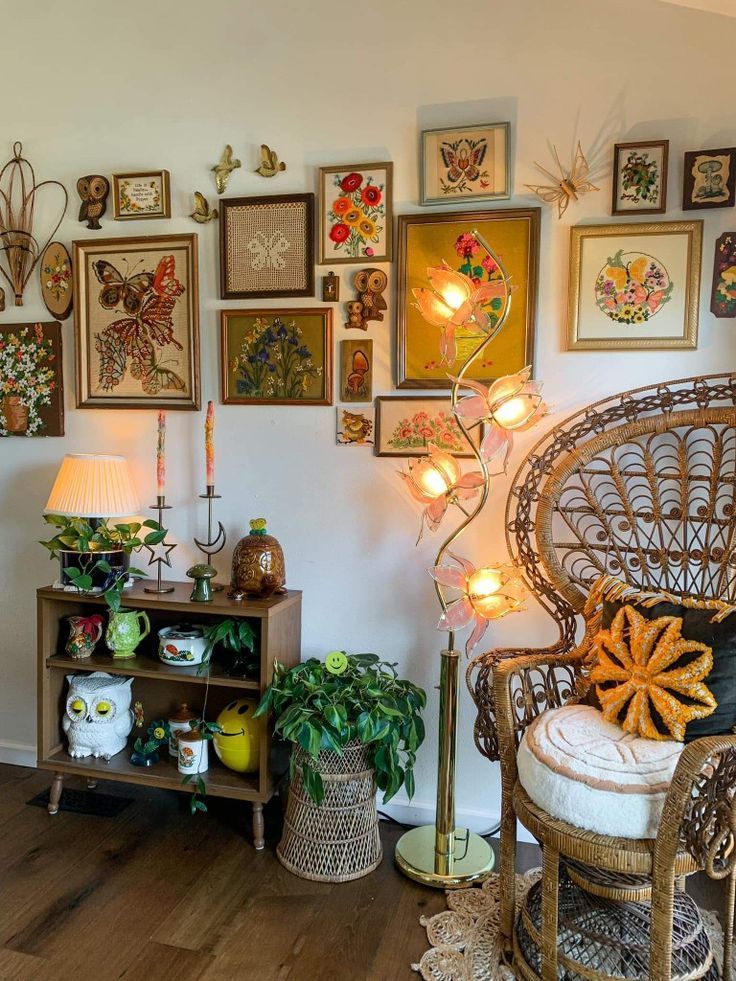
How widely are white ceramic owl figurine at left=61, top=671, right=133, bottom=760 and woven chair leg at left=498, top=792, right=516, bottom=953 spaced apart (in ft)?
4.25

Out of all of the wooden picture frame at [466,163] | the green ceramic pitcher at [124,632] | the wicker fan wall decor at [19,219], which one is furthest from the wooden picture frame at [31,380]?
the wooden picture frame at [466,163]

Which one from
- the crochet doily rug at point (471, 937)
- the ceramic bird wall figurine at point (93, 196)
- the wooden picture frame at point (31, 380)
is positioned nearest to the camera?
the crochet doily rug at point (471, 937)

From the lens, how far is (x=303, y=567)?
2.41 metres

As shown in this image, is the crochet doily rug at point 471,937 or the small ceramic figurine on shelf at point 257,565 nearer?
the crochet doily rug at point 471,937

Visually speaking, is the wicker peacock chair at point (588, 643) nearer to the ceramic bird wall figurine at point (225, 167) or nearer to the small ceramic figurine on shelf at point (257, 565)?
the small ceramic figurine on shelf at point (257, 565)

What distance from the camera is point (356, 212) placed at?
7.47 feet

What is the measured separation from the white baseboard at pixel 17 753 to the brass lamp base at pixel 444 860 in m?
1.41

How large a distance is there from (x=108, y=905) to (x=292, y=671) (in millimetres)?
751

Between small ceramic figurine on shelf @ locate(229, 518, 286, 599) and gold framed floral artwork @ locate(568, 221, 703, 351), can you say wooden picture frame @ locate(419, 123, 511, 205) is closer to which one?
gold framed floral artwork @ locate(568, 221, 703, 351)

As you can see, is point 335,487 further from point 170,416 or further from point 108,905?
point 108,905

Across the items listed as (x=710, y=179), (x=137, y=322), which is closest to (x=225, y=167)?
(x=137, y=322)

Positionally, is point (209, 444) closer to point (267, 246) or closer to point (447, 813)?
point (267, 246)

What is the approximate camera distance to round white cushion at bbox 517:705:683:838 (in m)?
1.43

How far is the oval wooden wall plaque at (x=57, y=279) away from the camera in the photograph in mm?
2559
